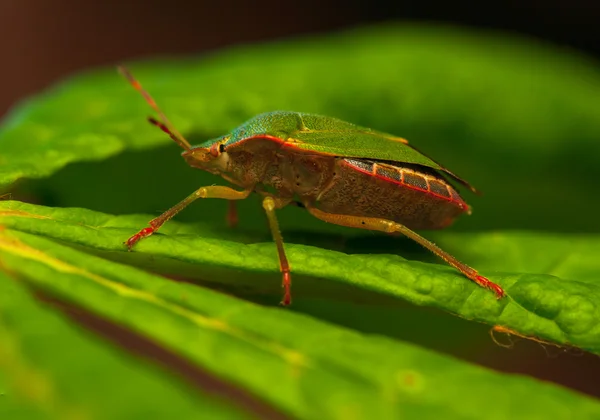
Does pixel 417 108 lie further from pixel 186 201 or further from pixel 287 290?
pixel 287 290

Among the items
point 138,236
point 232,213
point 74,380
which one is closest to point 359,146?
point 232,213

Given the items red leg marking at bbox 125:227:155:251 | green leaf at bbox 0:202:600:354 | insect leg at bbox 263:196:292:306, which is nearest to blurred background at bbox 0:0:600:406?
insect leg at bbox 263:196:292:306

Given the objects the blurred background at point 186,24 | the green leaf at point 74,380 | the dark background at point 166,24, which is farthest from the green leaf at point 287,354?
the dark background at point 166,24

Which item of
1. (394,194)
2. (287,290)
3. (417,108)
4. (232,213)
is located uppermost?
(417,108)

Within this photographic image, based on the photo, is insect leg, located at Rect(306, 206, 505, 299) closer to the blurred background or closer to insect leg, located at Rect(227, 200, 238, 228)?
insect leg, located at Rect(227, 200, 238, 228)

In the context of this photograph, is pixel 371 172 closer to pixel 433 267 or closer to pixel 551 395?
pixel 433 267

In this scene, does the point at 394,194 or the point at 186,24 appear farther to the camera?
the point at 186,24
